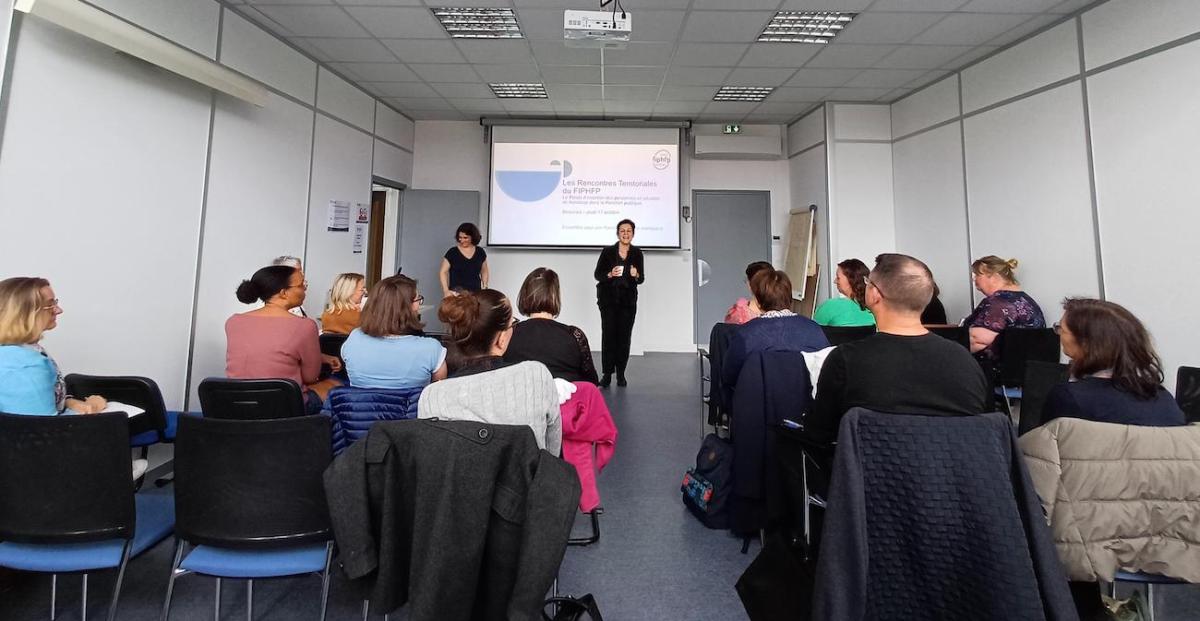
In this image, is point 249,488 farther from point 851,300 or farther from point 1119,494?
point 851,300

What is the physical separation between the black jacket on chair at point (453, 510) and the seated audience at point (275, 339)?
1253mm

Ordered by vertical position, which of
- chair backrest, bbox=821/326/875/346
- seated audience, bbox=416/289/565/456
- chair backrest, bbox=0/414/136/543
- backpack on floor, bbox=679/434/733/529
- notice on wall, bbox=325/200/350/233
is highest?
notice on wall, bbox=325/200/350/233

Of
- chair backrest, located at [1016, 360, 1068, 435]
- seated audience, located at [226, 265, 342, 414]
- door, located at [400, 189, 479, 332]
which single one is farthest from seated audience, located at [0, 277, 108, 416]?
door, located at [400, 189, 479, 332]

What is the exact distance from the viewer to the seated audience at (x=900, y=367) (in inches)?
47.1

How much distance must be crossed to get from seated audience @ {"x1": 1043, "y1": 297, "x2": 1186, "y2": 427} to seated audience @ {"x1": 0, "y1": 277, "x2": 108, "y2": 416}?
10.5 feet

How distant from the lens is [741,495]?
6.49 feet

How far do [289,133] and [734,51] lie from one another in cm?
409

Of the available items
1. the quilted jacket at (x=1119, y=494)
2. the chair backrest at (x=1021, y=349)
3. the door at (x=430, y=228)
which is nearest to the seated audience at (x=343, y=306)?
the door at (x=430, y=228)

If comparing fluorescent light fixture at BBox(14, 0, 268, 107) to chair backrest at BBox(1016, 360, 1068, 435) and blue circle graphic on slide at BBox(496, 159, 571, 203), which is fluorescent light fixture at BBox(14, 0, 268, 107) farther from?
chair backrest at BBox(1016, 360, 1068, 435)

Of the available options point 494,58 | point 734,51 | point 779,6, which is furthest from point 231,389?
point 734,51

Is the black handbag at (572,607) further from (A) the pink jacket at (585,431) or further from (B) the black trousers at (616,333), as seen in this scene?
(B) the black trousers at (616,333)

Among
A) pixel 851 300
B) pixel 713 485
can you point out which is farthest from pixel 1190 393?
pixel 713 485

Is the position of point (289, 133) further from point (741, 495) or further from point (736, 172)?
point (736, 172)

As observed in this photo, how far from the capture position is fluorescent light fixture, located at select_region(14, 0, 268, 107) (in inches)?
91.0
